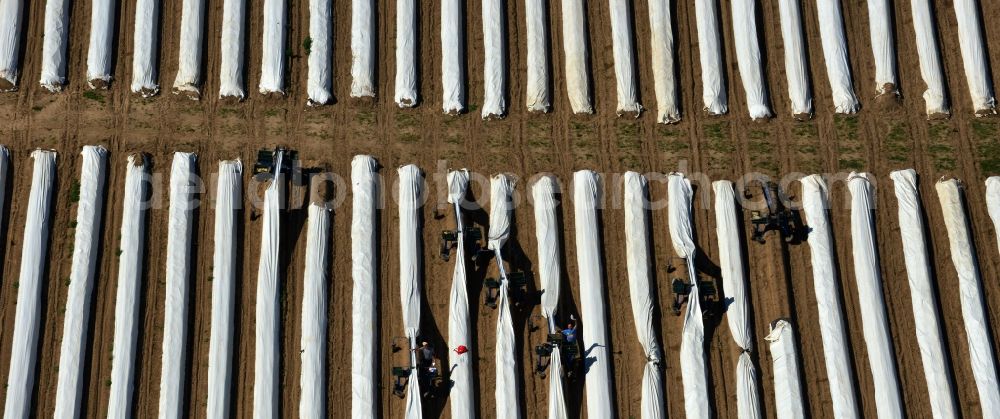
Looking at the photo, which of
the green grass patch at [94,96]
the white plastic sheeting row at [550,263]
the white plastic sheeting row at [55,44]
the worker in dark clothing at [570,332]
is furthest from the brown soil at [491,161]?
the worker in dark clothing at [570,332]

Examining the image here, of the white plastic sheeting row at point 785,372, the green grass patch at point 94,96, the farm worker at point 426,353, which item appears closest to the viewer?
the farm worker at point 426,353

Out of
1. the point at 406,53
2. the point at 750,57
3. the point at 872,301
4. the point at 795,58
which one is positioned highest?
the point at 406,53

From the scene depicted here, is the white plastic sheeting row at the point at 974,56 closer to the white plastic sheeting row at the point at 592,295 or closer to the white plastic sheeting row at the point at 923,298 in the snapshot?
the white plastic sheeting row at the point at 923,298

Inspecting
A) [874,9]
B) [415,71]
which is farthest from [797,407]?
[415,71]

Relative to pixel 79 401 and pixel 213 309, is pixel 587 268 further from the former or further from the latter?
pixel 79 401

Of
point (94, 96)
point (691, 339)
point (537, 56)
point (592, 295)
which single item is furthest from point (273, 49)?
point (691, 339)

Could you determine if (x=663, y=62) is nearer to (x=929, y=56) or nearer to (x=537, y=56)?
(x=537, y=56)
